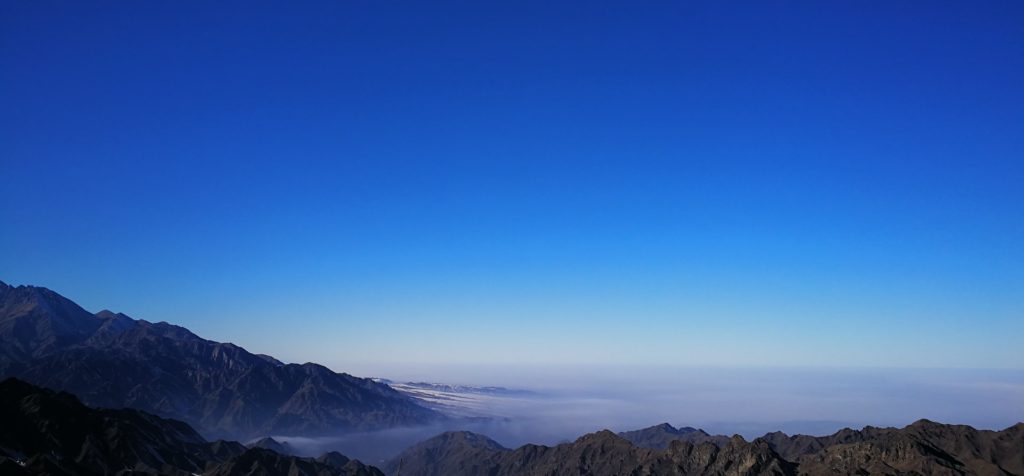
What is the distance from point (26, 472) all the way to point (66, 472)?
79.9 feet

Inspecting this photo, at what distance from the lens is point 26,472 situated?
16262 centimetres

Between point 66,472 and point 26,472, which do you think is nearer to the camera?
point 26,472

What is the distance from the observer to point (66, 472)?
7293 inches
